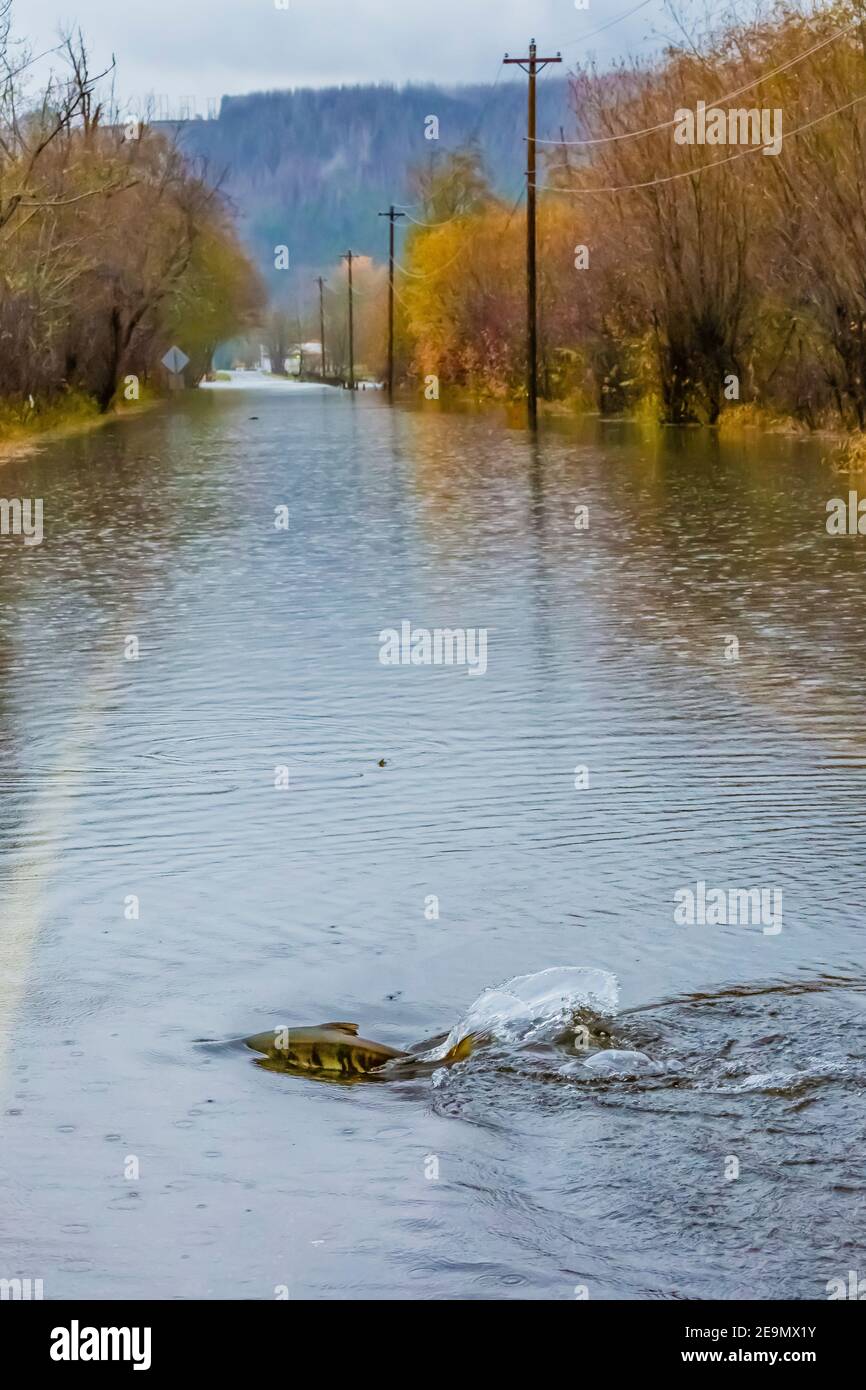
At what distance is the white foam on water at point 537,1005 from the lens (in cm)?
671

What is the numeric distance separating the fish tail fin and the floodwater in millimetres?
47

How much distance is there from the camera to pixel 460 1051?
6.61 m

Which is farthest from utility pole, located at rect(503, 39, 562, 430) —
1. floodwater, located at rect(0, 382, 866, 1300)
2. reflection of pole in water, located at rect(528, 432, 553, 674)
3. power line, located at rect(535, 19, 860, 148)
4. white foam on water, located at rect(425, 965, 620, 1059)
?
white foam on water, located at rect(425, 965, 620, 1059)

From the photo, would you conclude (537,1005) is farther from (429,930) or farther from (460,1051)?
(429,930)

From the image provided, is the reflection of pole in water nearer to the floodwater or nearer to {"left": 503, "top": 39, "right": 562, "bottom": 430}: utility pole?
the floodwater

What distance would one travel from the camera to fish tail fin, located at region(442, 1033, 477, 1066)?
21.6ft

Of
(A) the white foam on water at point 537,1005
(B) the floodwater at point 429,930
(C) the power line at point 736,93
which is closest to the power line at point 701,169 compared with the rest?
(C) the power line at point 736,93

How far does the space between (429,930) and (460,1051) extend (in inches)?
54.1

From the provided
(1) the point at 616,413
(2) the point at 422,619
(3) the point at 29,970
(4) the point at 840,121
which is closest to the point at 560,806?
(3) the point at 29,970

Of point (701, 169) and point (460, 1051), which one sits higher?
point (701, 169)

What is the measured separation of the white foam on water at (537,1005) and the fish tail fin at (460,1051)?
0.02 metres

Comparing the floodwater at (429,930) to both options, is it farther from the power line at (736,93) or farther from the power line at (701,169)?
the power line at (736,93)

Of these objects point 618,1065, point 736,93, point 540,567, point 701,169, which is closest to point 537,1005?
point 618,1065

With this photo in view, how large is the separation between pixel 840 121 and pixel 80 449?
16.7 metres
